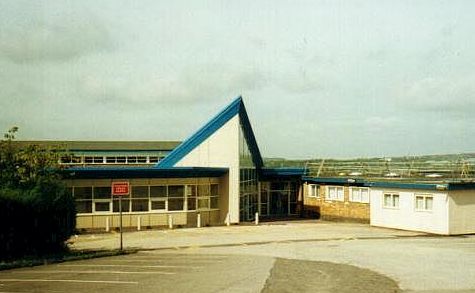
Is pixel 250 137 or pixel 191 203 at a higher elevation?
pixel 250 137

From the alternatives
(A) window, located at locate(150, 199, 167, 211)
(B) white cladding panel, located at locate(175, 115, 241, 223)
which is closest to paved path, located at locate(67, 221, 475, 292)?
(A) window, located at locate(150, 199, 167, 211)

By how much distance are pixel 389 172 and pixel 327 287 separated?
79.8ft

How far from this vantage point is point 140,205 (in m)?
32.5

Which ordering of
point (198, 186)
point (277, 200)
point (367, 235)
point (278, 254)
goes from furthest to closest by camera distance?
point (277, 200) < point (198, 186) < point (367, 235) < point (278, 254)

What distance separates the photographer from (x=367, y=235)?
28.1 meters

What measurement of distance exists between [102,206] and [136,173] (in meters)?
2.66

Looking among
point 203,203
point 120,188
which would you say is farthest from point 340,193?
point 120,188

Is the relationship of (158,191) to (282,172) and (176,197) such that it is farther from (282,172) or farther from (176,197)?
(282,172)

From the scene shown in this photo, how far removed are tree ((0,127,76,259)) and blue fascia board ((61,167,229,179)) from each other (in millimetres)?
6154

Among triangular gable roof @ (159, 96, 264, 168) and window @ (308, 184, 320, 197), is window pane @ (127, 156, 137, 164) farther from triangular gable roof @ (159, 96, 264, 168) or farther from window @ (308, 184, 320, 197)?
triangular gable roof @ (159, 96, 264, 168)

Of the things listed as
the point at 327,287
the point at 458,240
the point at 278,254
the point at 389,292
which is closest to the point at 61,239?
the point at 278,254

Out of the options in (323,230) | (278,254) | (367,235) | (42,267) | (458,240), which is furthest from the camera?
(323,230)

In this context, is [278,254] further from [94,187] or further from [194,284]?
[94,187]

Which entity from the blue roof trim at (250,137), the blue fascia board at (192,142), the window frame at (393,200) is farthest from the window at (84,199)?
the window frame at (393,200)
